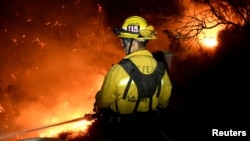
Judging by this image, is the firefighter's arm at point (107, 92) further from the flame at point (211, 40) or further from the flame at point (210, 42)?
the flame at point (210, 42)

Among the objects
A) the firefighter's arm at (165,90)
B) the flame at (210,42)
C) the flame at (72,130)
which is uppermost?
the flame at (210,42)

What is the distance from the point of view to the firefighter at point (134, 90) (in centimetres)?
398

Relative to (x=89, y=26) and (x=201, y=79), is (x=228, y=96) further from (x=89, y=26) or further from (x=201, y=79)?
(x=89, y=26)

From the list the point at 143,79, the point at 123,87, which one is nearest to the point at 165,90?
the point at 143,79

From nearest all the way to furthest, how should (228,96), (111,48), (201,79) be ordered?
1. (228,96)
2. (201,79)
3. (111,48)

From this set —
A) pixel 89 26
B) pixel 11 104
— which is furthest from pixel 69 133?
pixel 89 26

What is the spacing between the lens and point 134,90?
4.03m

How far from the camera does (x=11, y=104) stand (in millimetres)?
14336

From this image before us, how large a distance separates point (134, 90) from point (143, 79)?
18cm

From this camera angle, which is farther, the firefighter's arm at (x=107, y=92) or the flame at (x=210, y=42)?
the flame at (x=210, y=42)

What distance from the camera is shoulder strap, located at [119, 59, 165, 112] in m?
3.95

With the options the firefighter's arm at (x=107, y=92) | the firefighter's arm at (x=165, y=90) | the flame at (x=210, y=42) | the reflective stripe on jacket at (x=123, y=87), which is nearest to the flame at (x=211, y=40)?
the flame at (x=210, y=42)

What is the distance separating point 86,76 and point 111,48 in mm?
2861

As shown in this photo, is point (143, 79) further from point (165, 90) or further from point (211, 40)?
point (211, 40)
